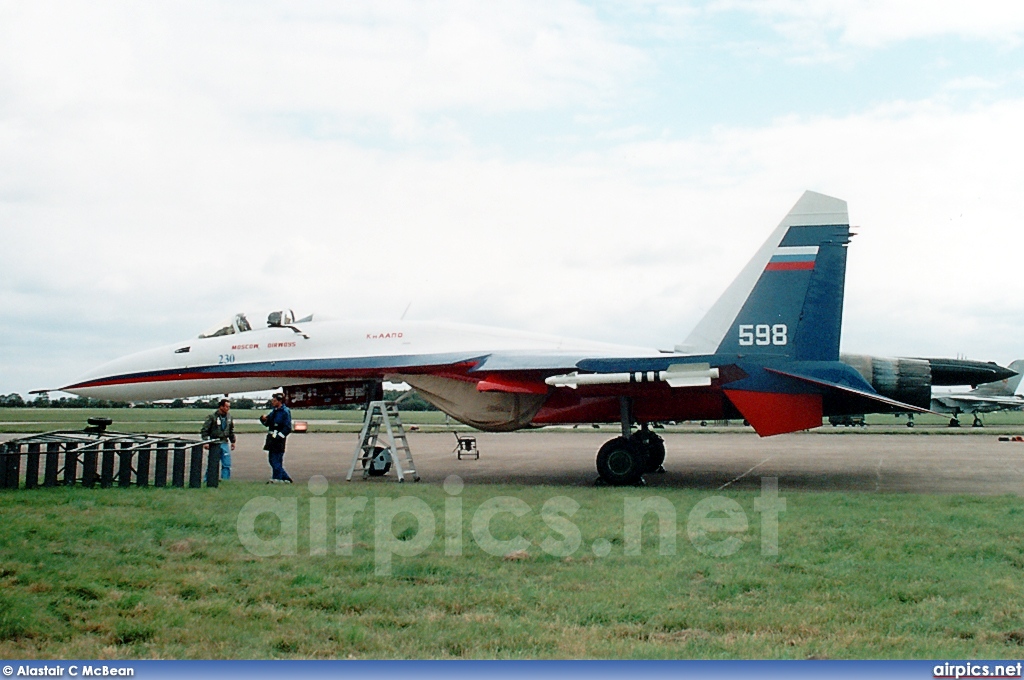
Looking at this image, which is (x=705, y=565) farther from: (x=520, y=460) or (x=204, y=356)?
(x=520, y=460)

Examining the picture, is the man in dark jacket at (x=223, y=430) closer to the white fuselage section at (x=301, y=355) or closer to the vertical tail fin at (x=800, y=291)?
the white fuselage section at (x=301, y=355)

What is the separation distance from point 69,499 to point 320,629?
6581mm

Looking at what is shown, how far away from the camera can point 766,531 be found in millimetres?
7852

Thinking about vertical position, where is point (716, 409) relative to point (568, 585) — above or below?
above

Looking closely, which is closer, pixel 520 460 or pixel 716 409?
pixel 716 409

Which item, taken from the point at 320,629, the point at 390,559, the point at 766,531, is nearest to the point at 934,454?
the point at 766,531

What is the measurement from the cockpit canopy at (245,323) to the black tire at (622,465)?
6.05 metres

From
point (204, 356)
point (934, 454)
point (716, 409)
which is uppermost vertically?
point (204, 356)

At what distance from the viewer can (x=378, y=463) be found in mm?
14547

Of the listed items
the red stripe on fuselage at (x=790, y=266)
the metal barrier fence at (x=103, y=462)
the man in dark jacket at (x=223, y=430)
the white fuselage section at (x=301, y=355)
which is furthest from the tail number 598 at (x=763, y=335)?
the man in dark jacket at (x=223, y=430)

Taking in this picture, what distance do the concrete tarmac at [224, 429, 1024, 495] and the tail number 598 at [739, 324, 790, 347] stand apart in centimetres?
222

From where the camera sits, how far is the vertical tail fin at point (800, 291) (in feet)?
41.5

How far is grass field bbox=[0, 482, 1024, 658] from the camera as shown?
446 centimetres

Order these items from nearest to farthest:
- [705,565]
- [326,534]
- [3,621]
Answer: [3,621]
[705,565]
[326,534]
